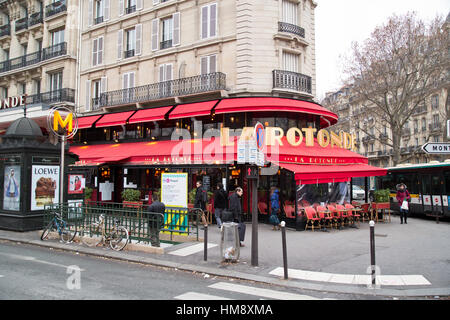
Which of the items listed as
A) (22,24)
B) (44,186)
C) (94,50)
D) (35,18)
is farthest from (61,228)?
(22,24)

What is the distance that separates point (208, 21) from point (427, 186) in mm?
14614

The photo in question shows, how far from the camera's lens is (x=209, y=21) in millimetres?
19031

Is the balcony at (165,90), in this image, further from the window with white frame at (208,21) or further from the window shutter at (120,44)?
the window shutter at (120,44)

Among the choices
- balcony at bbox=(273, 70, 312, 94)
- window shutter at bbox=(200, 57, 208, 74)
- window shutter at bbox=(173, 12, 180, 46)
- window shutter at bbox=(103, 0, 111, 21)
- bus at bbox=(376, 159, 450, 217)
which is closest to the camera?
bus at bbox=(376, 159, 450, 217)

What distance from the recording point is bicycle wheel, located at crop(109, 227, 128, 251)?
32.2ft

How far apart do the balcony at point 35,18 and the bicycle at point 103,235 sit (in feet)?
76.9

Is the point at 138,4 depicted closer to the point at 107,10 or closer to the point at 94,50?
the point at 107,10

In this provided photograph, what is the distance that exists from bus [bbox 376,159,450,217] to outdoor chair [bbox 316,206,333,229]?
653cm

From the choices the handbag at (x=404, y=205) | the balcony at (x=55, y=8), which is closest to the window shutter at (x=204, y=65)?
the handbag at (x=404, y=205)

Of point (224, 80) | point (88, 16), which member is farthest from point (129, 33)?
point (224, 80)

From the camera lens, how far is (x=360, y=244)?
10.7m

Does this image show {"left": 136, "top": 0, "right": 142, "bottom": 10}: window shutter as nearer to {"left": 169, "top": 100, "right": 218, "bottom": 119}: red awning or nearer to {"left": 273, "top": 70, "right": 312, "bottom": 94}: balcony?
{"left": 169, "top": 100, "right": 218, "bottom": 119}: red awning

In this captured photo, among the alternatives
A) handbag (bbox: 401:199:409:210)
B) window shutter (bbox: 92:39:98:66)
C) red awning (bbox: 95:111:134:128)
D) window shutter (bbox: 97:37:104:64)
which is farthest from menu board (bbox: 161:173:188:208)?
window shutter (bbox: 92:39:98:66)

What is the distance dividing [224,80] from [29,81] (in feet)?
59.6
